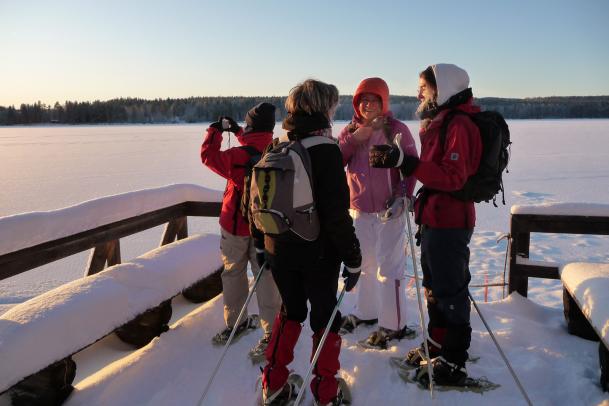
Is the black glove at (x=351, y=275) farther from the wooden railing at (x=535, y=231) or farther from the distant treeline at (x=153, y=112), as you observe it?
the distant treeline at (x=153, y=112)

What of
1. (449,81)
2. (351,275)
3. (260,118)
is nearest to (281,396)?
(351,275)

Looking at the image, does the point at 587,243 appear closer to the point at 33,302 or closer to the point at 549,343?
the point at 549,343

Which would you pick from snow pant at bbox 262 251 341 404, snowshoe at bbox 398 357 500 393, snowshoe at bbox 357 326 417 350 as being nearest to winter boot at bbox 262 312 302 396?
snow pant at bbox 262 251 341 404

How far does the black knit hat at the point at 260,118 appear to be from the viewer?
3227 millimetres

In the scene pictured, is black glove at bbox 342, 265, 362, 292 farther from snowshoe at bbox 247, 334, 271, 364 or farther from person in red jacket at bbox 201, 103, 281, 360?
snowshoe at bbox 247, 334, 271, 364

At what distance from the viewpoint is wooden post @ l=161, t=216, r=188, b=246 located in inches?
191

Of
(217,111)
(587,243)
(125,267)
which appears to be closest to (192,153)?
(587,243)

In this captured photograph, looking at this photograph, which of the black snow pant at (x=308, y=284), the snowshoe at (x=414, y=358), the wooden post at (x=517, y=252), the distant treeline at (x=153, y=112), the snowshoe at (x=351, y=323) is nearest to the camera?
Answer: the black snow pant at (x=308, y=284)

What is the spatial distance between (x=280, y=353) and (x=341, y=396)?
0.46 metres

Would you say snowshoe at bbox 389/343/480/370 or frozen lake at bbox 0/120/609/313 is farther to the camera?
frozen lake at bbox 0/120/609/313

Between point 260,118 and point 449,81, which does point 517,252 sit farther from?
point 260,118

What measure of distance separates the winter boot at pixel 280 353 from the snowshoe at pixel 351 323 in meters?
1.08

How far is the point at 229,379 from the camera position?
9.86 ft

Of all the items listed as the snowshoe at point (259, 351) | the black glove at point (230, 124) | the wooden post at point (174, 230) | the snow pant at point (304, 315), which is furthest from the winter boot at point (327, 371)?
the wooden post at point (174, 230)
